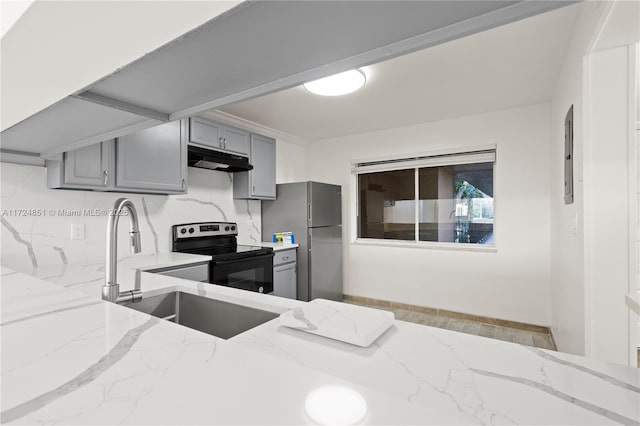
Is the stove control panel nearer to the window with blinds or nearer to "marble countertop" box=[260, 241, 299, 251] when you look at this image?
"marble countertop" box=[260, 241, 299, 251]

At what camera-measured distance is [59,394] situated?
487 millimetres

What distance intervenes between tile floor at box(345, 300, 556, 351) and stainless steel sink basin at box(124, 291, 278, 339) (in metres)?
2.65

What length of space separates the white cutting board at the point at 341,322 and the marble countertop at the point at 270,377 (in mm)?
21

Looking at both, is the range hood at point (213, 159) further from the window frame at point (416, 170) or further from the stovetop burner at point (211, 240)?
the window frame at point (416, 170)

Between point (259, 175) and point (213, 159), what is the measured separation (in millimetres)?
751

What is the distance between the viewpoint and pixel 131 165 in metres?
2.34

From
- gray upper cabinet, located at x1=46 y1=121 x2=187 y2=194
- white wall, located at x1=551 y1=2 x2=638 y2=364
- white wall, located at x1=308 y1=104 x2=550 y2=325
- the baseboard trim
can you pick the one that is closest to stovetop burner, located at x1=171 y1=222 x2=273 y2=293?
gray upper cabinet, located at x1=46 y1=121 x2=187 y2=194

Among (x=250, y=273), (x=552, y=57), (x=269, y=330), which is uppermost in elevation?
(x=552, y=57)

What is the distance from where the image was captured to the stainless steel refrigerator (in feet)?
11.9

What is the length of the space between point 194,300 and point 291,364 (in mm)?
1025

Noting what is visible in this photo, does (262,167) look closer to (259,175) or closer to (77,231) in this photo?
(259,175)

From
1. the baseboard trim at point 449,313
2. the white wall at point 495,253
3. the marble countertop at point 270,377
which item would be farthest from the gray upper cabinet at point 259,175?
the marble countertop at point 270,377

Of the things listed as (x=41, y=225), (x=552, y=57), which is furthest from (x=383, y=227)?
(x=41, y=225)

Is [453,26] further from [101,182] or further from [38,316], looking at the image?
[101,182]
